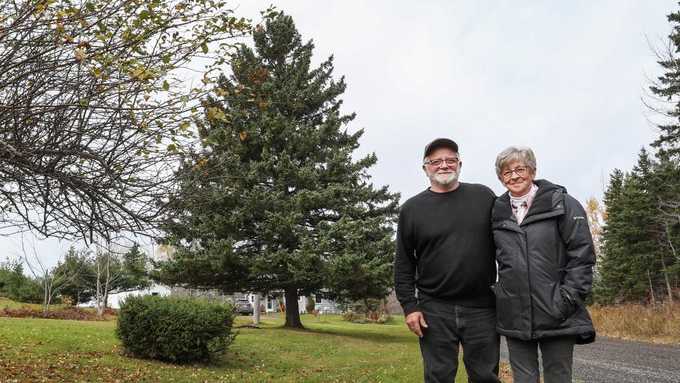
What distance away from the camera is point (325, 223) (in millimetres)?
17922

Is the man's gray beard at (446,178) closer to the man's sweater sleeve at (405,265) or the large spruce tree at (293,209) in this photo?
the man's sweater sleeve at (405,265)

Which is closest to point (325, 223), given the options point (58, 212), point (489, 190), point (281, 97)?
point (281, 97)

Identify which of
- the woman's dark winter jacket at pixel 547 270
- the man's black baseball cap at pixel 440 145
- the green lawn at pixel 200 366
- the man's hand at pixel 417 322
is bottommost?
the green lawn at pixel 200 366

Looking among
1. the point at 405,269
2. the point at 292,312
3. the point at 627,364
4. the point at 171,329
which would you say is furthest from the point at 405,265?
the point at 292,312

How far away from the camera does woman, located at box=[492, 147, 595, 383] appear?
3.12 metres

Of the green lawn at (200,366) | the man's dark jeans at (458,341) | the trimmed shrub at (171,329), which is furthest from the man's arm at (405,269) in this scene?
the trimmed shrub at (171,329)

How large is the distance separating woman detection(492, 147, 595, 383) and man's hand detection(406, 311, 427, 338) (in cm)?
52

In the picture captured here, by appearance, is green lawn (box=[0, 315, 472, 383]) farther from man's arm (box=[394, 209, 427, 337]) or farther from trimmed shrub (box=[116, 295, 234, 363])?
man's arm (box=[394, 209, 427, 337])

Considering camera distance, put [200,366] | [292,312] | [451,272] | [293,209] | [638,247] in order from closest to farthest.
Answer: [451,272]
[200,366]
[293,209]
[292,312]
[638,247]

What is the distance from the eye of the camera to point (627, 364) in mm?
11430

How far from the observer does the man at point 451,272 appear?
3543 millimetres

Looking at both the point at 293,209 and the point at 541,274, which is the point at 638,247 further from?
the point at 541,274

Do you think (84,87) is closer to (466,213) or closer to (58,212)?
(58,212)

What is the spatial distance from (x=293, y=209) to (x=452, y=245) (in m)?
14.1
